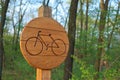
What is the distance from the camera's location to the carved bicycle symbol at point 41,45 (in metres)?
3.09

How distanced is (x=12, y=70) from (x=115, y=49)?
1027 centimetres

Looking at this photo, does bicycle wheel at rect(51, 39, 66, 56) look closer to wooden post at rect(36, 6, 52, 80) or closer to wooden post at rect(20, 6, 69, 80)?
wooden post at rect(20, 6, 69, 80)

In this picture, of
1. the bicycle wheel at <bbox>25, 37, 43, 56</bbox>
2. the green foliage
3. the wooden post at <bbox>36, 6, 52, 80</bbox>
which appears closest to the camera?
the bicycle wheel at <bbox>25, 37, 43, 56</bbox>

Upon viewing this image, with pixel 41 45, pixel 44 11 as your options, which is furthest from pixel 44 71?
pixel 44 11

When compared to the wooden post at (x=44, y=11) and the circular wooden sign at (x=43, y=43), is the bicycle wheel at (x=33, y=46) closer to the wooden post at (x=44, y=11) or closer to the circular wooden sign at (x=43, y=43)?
the circular wooden sign at (x=43, y=43)

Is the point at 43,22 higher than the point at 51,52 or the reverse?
higher

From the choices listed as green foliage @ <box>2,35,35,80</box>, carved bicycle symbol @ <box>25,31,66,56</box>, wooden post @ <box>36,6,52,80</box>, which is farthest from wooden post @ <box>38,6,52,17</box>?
green foliage @ <box>2,35,35,80</box>

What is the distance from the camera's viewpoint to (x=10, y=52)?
17.9 metres

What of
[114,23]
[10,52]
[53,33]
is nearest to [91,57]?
[10,52]

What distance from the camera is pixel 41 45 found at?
3.15 m

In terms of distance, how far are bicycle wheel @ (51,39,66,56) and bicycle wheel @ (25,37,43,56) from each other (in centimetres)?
20

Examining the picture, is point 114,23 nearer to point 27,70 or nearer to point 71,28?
point 71,28

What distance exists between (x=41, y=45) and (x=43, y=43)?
0.04 meters

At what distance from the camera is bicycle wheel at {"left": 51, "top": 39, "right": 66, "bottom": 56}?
328 centimetres
